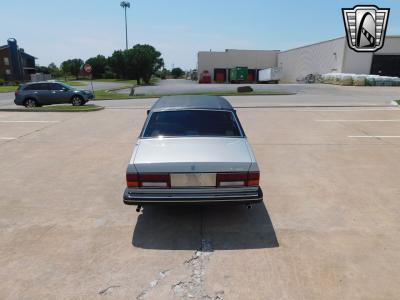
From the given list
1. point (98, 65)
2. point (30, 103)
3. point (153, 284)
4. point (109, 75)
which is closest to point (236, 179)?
point (153, 284)

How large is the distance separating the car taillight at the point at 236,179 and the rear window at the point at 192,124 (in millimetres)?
971

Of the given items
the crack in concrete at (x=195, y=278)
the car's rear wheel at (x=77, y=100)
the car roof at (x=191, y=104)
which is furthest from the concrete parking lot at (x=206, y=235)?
the car's rear wheel at (x=77, y=100)

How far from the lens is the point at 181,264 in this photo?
3568mm

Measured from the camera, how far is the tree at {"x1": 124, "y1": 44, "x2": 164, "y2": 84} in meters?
58.8

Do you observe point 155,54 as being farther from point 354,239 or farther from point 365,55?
point 354,239

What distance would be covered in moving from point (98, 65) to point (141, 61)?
124ft

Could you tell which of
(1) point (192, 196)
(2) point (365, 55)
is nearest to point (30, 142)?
(1) point (192, 196)

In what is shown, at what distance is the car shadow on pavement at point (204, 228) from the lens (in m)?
3.96

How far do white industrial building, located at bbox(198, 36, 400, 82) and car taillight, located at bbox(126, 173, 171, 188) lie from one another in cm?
4419

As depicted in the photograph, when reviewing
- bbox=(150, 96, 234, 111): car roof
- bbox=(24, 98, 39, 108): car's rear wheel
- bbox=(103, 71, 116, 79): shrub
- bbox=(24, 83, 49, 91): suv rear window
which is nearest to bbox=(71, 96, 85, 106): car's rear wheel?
bbox=(24, 83, 49, 91): suv rear window

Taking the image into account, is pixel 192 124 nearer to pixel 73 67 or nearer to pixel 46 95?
pixel 46 95

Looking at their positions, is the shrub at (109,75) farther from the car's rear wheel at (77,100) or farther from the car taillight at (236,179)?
the car taillight at (236,179)

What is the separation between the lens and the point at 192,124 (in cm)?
501

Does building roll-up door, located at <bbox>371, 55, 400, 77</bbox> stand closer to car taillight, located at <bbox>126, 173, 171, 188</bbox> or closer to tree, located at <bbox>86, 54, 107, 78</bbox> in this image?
car taillight, located at <bbox>126, 173, 171, 188</bbox>
